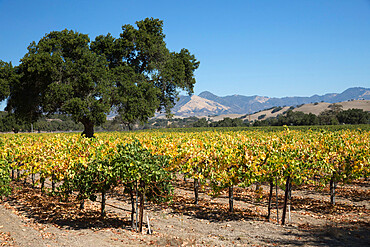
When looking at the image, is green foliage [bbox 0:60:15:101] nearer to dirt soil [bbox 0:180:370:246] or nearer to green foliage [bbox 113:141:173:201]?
dirt soil [bbox 0:180:370:246]

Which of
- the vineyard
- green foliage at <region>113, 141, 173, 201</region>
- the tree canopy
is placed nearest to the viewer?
green foliage at <region>113, 141, 173, 201</region>

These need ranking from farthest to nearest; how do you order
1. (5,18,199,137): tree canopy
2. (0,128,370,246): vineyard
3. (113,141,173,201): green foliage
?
1. (5,18,199,137): tree canopy
2. (0,128,370,246): vineyard
3. (113,141,173,201): green foliage

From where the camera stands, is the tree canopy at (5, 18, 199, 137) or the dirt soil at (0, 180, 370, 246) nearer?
the dirt soil at (0, 180, 370, 246)

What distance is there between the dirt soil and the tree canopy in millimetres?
10836

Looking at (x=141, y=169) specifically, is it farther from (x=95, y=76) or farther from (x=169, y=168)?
(x=95, y=76)

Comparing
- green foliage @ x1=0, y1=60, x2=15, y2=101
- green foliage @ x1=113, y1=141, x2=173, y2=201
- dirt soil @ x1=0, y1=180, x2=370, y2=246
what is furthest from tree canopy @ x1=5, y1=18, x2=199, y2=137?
green foliage @ x1=113, y1=141, x2=173, y2=201

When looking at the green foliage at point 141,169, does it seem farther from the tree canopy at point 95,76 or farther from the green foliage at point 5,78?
the green foliage at point 5,78

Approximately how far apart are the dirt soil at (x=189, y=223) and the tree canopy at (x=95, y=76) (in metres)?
10.8

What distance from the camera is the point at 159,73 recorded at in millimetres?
26328

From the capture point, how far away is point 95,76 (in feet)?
72.1

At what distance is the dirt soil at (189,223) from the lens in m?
7.35

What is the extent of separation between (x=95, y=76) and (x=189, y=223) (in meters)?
16.2

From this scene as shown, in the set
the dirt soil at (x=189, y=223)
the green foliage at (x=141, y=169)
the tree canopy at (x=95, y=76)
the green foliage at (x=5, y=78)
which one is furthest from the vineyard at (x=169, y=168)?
the green foliage at (x=5, y=78)

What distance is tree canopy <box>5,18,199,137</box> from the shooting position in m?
21.5
